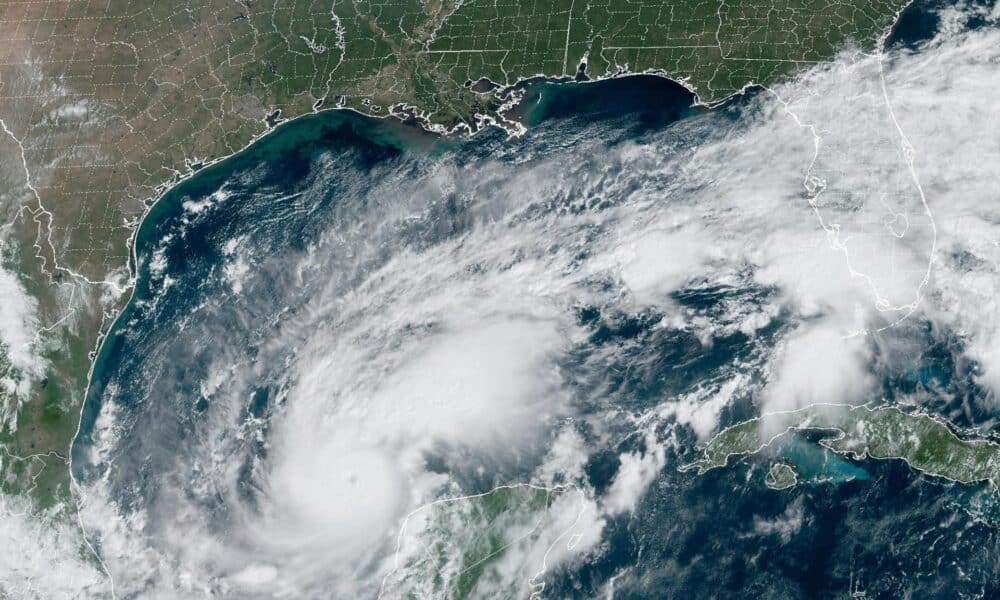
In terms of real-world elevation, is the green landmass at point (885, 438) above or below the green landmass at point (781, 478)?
above

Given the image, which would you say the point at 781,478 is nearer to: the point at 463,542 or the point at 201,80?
the point at 463,542

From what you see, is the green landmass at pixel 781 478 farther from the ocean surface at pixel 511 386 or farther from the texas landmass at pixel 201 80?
the texas landmass at pixel 201 80

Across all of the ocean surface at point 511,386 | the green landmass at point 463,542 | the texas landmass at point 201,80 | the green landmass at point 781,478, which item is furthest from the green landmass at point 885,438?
the texas landmass at point 201,80

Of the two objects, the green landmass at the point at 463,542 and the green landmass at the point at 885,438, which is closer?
the green landmass at the point at 885,438

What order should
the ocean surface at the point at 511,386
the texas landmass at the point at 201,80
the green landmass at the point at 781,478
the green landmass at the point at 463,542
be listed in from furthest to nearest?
the texas landmass at the point at 201,80, the green landmass at the point at 463,542, the green landmass at the point at 781,478, the ocean surface at the point at 511,386

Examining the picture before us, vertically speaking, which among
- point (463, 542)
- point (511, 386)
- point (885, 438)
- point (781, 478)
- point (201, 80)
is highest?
point (201, 80)

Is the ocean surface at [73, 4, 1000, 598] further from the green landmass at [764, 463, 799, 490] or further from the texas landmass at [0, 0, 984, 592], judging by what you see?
the texas landmass at [0, 0, 984, 592]

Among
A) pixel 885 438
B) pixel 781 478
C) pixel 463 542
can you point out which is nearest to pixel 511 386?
pixel 463 542
